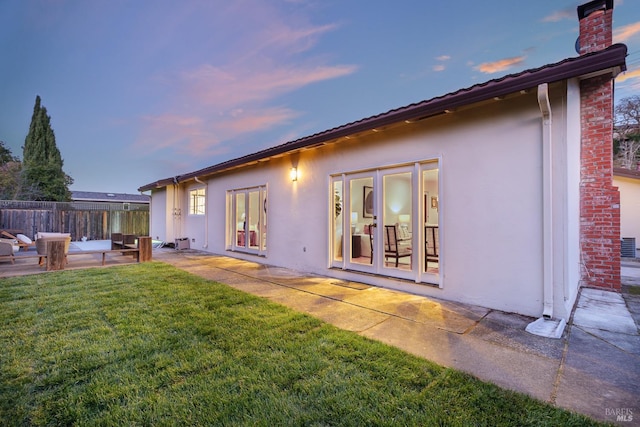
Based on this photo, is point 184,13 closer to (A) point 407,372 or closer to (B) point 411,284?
(B) point 411,284

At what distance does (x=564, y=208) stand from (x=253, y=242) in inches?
290

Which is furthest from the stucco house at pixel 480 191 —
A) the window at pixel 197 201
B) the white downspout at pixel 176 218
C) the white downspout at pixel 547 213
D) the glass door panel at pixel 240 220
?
the white downspout at pixel 176 218

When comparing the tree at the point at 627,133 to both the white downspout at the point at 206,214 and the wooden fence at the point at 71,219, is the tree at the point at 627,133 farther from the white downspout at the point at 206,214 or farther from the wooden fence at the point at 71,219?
the wooden fence at the point at 71,219

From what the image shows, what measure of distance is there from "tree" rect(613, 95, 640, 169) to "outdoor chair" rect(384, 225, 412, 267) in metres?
18.8

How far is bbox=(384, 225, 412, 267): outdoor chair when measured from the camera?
5.84 m

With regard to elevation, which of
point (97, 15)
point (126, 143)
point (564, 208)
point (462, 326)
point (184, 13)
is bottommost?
point (462, 326)

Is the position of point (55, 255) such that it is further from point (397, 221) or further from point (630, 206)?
point (630, 206)

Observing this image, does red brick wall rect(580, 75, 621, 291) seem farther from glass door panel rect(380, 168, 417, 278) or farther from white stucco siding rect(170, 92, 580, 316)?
glass door panel rect(380, 168, 417, 278)

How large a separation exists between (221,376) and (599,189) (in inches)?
243

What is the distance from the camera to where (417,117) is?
14.2 feet

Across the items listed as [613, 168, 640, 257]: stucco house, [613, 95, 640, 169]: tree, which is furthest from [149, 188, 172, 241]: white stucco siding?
[613, 95, 640, 169]: tree

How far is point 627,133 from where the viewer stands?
56.0 feet

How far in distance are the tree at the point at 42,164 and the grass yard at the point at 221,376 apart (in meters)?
20.6

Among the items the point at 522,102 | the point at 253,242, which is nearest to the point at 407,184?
the point at 522,102
